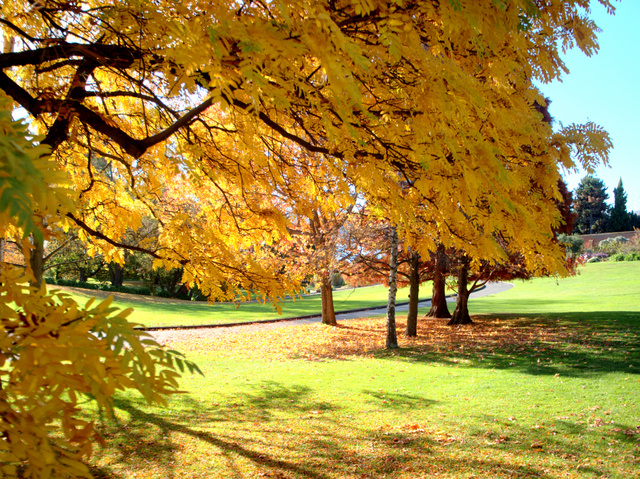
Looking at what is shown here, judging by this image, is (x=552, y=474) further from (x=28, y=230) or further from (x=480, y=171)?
(x=28, y=230)

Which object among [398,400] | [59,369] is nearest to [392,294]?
[398,400]

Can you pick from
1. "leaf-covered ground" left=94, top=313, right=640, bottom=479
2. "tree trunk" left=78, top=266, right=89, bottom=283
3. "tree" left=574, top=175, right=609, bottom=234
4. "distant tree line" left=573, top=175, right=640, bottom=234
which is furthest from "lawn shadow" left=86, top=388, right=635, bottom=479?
"tree" left=574, top=175, right=609, bottom=234

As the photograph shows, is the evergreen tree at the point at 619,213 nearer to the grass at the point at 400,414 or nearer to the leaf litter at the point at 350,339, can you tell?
the leaf litter at the point at 350,339

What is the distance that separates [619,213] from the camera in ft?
217

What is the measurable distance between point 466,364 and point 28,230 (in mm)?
11555

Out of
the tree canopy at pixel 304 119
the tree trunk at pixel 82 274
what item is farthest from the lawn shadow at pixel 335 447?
the tree trunk at pixel 82 274

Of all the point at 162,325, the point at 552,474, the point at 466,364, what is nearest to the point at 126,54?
the point at 552,474

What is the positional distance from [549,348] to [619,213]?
219ft

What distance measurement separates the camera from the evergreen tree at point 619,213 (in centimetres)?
6550

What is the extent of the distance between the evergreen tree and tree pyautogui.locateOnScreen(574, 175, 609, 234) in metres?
1.78

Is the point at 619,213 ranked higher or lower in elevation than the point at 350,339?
higher

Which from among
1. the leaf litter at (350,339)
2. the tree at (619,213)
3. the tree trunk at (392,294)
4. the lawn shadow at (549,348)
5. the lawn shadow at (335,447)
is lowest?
the leaf litter at (350,339)

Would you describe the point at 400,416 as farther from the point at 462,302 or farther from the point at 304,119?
the point at 462,302

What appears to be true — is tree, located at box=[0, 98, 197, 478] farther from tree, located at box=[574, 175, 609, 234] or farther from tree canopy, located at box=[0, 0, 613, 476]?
tree, located at box=[574, 175, 609, 234]
